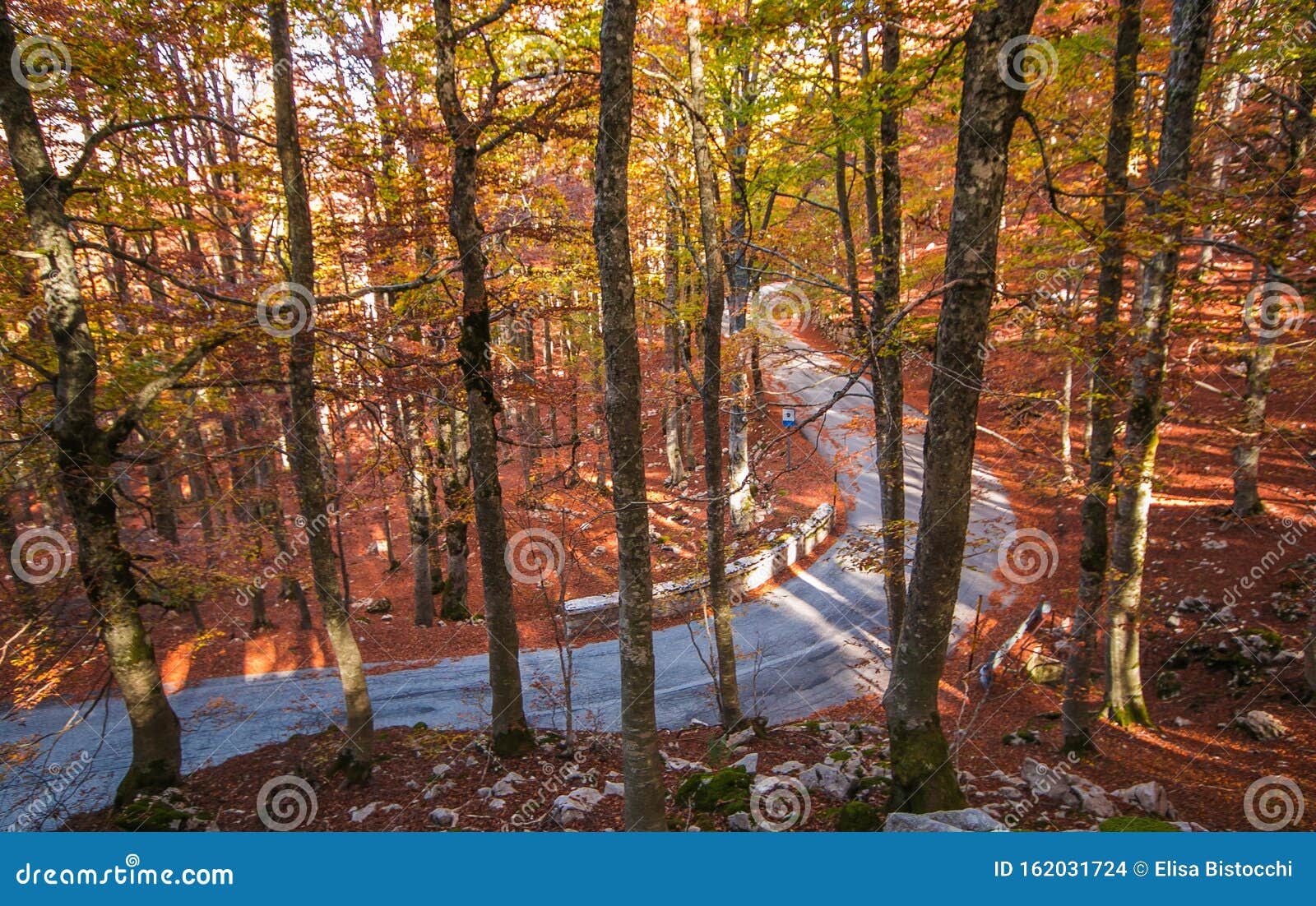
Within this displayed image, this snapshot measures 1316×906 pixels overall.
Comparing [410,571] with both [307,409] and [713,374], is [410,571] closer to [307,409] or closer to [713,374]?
[307,409]

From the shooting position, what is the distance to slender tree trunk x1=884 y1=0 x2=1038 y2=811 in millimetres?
4754

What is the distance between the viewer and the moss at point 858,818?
5.62m

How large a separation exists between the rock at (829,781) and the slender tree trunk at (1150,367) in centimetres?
443

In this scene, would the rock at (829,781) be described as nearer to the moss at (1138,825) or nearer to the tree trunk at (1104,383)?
the moss at (1138,825)

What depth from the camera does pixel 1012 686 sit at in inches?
426

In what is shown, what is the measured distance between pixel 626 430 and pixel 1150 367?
636cm

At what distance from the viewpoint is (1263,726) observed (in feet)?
26.0

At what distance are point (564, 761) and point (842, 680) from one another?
5.73 metres

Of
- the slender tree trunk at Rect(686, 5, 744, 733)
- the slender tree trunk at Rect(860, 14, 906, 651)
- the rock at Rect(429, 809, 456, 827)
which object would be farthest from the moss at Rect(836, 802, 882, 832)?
the rock at Rect(429, 809, 456, 827)

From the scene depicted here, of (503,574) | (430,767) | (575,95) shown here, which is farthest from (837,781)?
(575,95)

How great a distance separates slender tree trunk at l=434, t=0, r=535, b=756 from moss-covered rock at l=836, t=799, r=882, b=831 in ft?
15.6

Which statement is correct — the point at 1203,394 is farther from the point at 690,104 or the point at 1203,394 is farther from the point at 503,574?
the point at 503,574

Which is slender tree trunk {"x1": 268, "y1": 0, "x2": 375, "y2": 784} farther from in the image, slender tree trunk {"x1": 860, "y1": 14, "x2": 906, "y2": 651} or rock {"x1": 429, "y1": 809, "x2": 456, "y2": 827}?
slender tree trunk {"x1": 860, "y1": 14, "x2": 906, "y2": 651}

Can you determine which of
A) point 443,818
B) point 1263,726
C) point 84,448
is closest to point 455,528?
point 84,448
